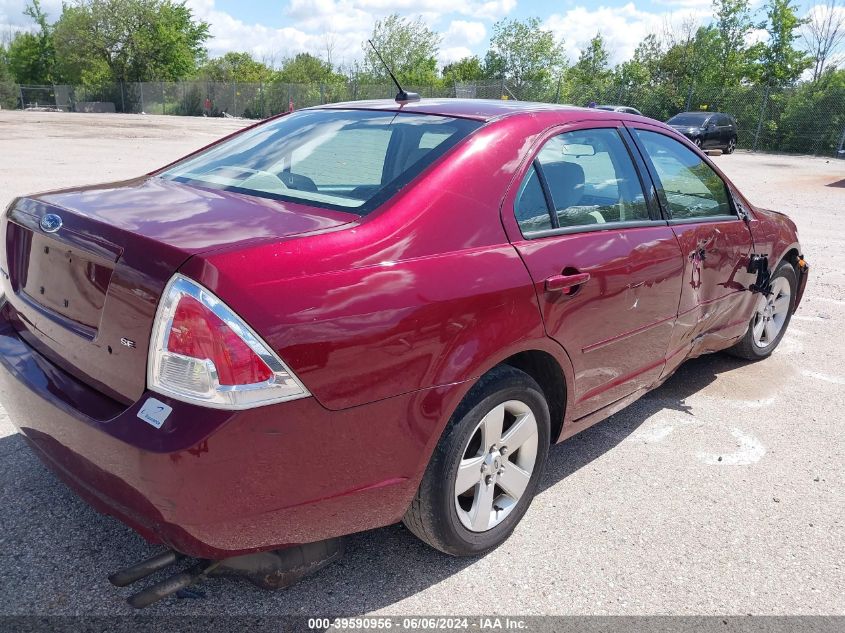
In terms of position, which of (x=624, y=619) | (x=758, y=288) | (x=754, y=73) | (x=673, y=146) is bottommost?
(x=624, y=619)

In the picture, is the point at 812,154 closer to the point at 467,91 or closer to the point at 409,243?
the point at 467,91

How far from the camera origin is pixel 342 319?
2.02 metres

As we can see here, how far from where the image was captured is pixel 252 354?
6.26 ft

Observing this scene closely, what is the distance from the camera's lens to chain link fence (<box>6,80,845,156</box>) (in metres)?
30.0

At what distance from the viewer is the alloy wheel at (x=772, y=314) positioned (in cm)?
485

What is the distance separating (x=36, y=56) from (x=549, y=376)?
278ft

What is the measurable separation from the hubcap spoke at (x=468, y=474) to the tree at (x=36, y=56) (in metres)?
82.4

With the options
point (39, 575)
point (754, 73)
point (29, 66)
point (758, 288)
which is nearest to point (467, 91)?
point (754, 73)

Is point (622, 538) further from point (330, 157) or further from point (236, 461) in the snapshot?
point (330, 157)

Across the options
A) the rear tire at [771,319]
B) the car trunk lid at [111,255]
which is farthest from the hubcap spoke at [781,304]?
the car trunk lid at [111,255]

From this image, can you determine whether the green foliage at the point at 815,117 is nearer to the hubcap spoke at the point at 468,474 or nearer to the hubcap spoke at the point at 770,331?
the hubcap spoke at the point at 770,331

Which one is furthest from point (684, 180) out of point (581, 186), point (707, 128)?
point (707, 128)

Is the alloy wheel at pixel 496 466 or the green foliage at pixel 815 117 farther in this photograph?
the green foliage at pixel 815 117

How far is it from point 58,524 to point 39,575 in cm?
30
